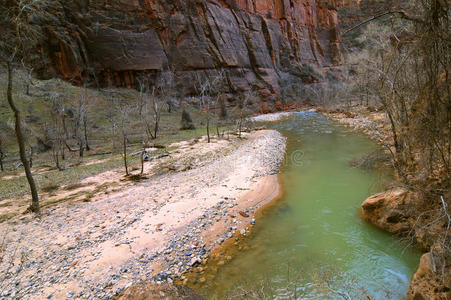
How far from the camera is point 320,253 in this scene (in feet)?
20.6

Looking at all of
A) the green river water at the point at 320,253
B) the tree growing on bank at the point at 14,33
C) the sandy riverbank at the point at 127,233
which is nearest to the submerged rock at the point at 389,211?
the green river water at the point at 320,253

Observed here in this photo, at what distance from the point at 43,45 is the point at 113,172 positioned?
26798mm

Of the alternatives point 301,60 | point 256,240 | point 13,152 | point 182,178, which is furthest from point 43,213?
point 301,60

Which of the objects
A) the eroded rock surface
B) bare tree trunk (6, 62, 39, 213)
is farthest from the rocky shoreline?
bare tree trunk (6, 62, 39, 213)

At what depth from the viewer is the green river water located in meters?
5.12

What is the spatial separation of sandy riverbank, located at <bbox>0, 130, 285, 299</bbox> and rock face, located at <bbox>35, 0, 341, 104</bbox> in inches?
1077

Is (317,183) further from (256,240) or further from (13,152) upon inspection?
(13,152)

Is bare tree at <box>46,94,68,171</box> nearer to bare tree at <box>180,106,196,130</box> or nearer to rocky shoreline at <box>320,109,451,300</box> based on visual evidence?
bare tree at <box>180,106,196,130</box>

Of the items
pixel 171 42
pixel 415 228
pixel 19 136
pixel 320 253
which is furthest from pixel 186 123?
pixel 415 228

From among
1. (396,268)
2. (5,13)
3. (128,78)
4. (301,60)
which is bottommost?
(396,268)

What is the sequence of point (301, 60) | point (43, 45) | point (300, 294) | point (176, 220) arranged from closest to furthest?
point (300, 294) → point (176, 220) → point (43, 45) → point (301, 60)

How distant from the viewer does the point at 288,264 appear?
591cm

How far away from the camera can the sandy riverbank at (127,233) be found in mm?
5516

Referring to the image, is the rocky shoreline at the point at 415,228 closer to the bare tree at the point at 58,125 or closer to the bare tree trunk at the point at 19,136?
the bare tree trunk at the point at 19,136
